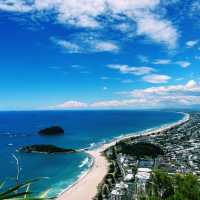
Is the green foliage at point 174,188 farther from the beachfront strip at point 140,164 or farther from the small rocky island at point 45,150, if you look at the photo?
the small rocky island at point 45,150

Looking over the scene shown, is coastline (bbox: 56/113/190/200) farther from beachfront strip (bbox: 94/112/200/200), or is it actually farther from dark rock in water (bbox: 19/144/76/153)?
dark rock in water (bbox: 19/144/76/153)

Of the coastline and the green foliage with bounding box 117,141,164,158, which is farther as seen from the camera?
the green foliage with bounding box 117,141,164,158

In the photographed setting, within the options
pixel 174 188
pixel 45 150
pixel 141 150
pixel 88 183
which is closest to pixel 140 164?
pixel 141 150

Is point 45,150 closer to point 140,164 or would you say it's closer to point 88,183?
point 140,164

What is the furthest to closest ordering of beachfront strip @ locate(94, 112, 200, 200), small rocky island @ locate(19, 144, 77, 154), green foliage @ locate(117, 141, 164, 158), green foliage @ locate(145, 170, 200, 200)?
small rocky island @ locate(19, 144, 77, 154) < green foliage @ locate(117, 141, 164, 158) < beachfront strip @ locate(94, 112, 200, 200) < green foliage @ locate(145, 170, 200, 200)

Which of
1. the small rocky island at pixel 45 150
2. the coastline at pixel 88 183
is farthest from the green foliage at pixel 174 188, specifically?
the small rocky island at pixel 45 150

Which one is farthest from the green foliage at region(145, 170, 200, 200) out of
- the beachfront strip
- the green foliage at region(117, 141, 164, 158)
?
the green foliage at region(117, 141, 164, 158)

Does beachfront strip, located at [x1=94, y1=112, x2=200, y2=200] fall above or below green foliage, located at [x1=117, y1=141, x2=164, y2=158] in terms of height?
below

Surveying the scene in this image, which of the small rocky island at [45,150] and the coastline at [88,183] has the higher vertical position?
the small rocky island at [45,150]

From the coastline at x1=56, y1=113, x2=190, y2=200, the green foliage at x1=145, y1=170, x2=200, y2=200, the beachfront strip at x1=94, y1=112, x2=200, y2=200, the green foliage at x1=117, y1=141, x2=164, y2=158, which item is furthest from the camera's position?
the green foliage at x1=117, y1=141, x2=164, y2=158

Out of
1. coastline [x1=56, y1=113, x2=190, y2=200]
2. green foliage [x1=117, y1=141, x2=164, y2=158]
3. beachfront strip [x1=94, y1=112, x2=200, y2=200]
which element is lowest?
coastline [x1=56, y1=113, x2=190, y2=200]
